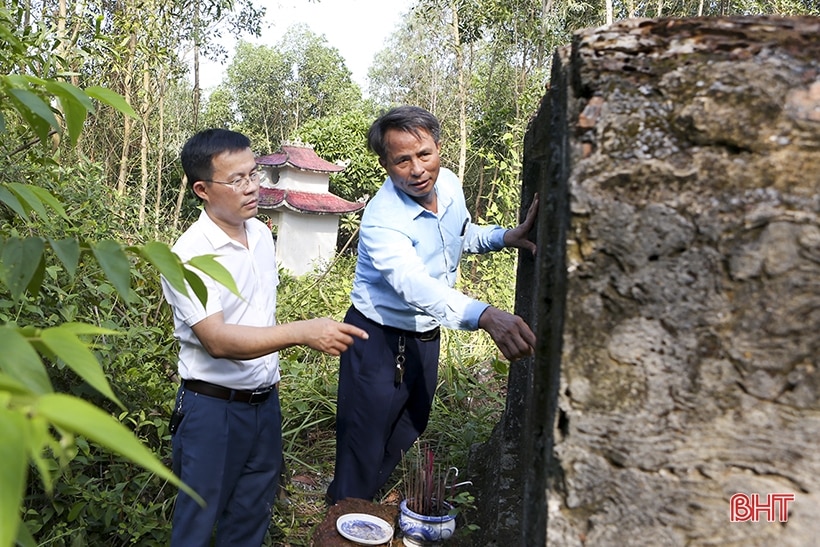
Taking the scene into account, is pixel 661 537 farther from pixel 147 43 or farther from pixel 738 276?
pixel 147 43

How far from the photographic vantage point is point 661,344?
3.22 feet

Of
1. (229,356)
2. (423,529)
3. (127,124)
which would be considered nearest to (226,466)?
(229,356)

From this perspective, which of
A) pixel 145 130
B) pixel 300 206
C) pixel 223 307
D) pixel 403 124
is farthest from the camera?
pixel 300 206

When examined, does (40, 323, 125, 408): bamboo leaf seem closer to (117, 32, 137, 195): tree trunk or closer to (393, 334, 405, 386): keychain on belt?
(393, 334, 405, 386): keychain on belt

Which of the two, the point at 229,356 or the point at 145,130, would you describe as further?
the point at 145,130

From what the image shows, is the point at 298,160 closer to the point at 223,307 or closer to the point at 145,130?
the point at 145,130

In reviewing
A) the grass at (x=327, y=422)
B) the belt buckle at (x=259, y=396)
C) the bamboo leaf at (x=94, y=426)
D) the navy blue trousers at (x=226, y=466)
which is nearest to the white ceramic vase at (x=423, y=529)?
the navy blue trousers at (x=226, y=466)

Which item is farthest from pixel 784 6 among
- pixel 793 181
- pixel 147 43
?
pixel 793 181

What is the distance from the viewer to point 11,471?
50 cm

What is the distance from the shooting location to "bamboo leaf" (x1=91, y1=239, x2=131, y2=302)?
3.05 feet

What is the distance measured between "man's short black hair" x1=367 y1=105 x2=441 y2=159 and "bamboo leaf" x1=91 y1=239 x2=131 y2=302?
1.89 metres

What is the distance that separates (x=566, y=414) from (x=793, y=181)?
445 mm

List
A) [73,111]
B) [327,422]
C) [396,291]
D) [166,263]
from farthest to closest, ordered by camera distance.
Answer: [327,422], [396,291], [73,111], [166,263]

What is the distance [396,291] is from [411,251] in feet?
0.55
